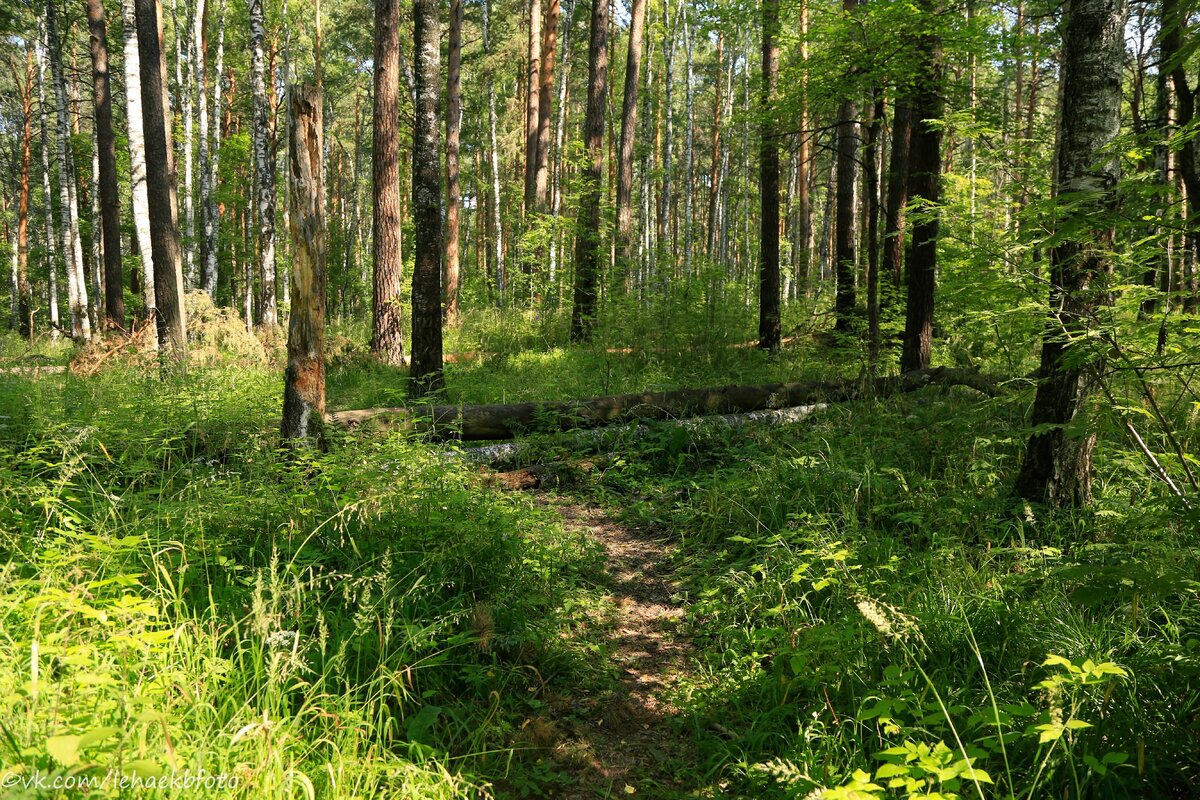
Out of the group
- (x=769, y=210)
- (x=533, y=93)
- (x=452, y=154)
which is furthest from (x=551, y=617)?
(x=533, y=93)

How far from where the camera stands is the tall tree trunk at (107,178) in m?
14.6

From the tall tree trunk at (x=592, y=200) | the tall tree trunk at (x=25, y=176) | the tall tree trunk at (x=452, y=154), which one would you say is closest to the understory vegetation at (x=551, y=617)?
the tall tree trunk at (x=592, y=200)

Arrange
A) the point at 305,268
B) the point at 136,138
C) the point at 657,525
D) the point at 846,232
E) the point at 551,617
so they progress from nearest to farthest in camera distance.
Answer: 1. the point at 551,617
2. the point at 305,268
3. the point at 657,525
4. the point at 136,138
5. the point at 846,232

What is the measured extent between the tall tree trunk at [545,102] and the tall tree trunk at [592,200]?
8.80 feet

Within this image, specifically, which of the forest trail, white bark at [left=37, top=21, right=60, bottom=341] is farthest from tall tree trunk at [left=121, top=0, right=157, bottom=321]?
the forest trail

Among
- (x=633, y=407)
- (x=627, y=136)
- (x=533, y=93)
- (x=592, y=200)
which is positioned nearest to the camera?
(x=633, y=407)

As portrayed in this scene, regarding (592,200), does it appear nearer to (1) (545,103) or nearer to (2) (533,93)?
(1) (545,103)

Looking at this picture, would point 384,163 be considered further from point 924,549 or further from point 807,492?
point 924,549

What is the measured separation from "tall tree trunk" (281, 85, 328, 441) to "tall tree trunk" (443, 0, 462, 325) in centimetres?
1010

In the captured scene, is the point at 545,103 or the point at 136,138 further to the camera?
the point at 545,103

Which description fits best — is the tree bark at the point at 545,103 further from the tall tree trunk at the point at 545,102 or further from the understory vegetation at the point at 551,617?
the understory vegetation at the point at 551,617

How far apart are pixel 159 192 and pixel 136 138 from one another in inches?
59.6

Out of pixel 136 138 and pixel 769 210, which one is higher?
pixel 136 138

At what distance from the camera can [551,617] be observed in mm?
3854
